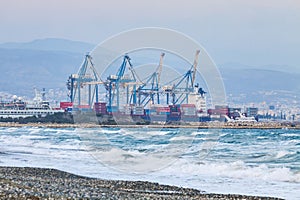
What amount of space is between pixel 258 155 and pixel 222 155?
1441 millimetres

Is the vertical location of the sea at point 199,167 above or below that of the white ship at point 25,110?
below

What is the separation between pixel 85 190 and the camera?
13.3 meters

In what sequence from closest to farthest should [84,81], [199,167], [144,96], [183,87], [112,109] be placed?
[199,167], [112,109], [183,87], [144,96], [84,81]

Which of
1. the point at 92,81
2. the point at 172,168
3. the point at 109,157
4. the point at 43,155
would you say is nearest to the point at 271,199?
the point at 172,168

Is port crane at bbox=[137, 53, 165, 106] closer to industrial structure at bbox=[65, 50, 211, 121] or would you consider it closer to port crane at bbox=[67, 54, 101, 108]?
industrial structure at bbox=[65, 50, 211, 121]

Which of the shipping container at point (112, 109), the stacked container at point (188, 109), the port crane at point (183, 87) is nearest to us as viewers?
the shipping container at point (112, 109)

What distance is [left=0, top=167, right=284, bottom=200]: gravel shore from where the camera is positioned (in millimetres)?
11594

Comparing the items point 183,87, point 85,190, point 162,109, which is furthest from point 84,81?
point 85,190

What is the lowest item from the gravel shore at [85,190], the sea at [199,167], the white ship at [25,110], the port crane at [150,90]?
the sea at [199,167]

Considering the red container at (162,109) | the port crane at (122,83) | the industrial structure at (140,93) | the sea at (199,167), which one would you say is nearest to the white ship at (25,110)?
the industrial structure at (140,93)

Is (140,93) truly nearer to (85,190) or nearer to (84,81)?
(84,81)

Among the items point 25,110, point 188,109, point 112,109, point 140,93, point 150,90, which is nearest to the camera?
point 112,109

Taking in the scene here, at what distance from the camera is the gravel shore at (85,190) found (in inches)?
456

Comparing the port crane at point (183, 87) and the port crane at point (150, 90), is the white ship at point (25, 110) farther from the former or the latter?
the port crane at point (183, 87)
